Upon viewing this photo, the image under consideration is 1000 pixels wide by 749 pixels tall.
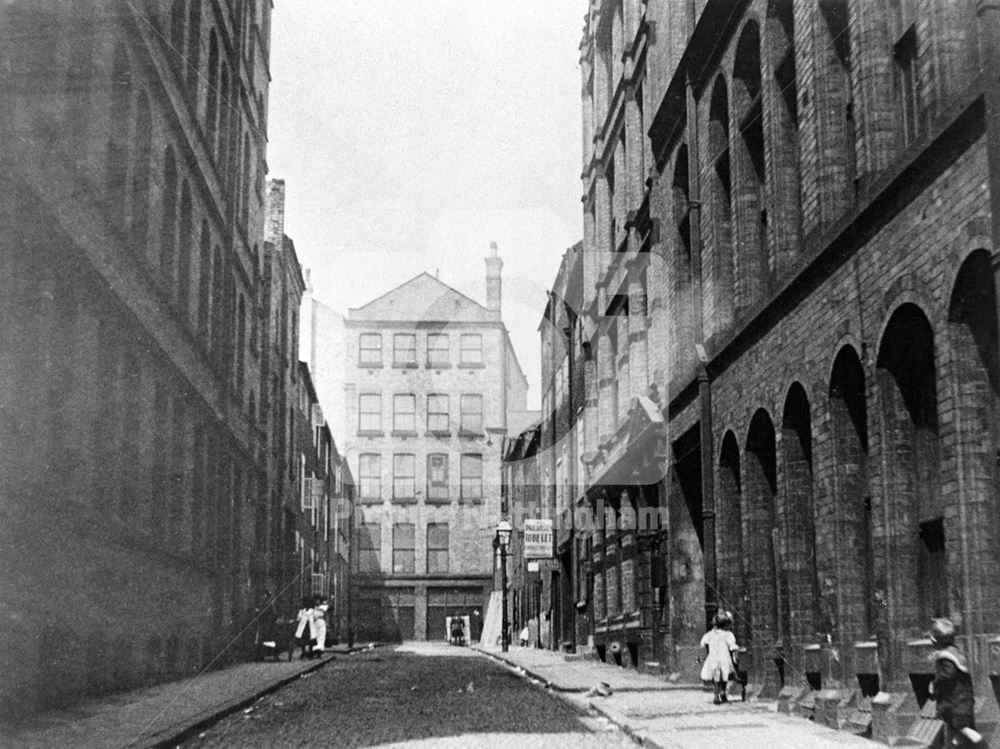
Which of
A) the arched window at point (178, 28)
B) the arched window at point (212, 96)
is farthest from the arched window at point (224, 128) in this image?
the arched window at point (178, 28)

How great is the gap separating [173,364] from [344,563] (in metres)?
54.9

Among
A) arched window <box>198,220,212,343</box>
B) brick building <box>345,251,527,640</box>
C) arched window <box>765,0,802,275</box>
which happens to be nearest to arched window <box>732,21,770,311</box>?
arched window <box>765,0,802,275</box>

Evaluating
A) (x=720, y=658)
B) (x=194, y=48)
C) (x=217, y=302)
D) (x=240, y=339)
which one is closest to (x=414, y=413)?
(x=240, y=339)

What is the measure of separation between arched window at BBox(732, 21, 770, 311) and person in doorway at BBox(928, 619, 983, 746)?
915cm

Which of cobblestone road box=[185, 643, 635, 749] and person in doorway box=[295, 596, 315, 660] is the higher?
person in doorway box=[295, 596, 315, 660]

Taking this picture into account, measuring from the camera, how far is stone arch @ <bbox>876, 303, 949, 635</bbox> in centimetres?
1155

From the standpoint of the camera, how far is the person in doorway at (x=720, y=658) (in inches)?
636

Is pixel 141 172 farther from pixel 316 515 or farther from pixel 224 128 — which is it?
pixel 316 515

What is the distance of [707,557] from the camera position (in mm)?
19484

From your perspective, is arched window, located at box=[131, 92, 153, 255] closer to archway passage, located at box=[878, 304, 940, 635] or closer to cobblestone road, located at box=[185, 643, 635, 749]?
cobblestone road, located at box=[185, 643, 635, 749]

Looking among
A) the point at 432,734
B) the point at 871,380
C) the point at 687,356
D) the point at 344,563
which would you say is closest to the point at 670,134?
the point at 687,356

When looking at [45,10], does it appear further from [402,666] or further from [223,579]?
[402,666]

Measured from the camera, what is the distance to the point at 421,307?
74.0 metres

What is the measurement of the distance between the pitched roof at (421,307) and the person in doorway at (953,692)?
65.5 meters
